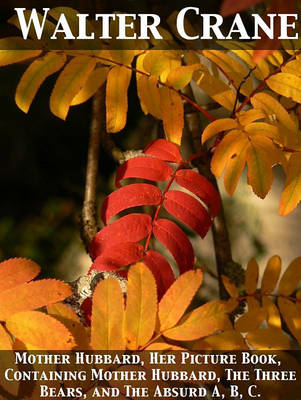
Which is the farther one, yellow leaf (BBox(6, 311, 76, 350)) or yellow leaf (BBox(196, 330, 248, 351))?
yellow leaf (BBox(196, 330, 248, 351))

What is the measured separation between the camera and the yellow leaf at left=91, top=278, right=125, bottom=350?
0.58 m

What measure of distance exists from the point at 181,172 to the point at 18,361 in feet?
1.24

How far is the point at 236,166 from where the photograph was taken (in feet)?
2.28

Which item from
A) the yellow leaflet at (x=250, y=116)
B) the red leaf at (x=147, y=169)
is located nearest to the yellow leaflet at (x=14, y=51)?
the red leaf at (x=147, y=169)

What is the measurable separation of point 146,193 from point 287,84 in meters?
0.28

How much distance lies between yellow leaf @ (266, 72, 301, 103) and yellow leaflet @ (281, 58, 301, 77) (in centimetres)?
1

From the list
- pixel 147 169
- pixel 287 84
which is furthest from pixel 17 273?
pixel 287 84

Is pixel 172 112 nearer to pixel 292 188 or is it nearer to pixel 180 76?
pixel 180 76

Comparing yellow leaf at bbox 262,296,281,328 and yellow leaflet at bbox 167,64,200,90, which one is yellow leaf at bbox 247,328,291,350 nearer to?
yellow leaf at bbox 262,296,281,328

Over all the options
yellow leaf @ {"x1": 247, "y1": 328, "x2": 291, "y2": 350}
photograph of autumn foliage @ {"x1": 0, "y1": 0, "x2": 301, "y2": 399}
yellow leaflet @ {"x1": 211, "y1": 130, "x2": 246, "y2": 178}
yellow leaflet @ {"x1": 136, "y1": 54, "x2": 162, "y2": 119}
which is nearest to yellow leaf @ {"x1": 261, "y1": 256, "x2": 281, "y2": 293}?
photograph of autumn foliage @ {"x1": 0, "y1": 0, "x2": 301, "y2": 399}

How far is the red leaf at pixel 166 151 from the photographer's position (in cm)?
78

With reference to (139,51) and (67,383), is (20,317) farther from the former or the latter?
(139,51)

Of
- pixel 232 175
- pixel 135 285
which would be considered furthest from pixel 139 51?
pixel 135 285

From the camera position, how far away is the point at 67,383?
0.59 metres
